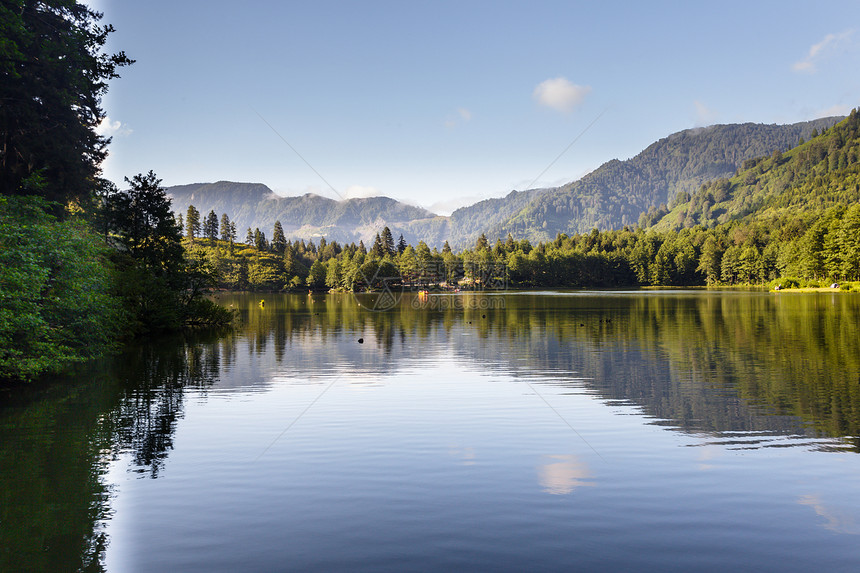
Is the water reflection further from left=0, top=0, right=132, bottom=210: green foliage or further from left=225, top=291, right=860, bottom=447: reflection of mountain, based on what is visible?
left=0, top=0, right=132, bottom=210: green foliage

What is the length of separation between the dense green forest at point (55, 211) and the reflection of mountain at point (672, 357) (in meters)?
10.6

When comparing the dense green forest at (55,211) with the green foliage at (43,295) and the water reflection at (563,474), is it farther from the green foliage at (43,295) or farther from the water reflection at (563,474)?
the water reflection at (563,474)

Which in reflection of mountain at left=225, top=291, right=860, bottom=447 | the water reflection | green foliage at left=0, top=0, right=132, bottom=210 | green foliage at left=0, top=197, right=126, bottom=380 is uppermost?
green foliage at left=0, top=0, right=132, bottom=210

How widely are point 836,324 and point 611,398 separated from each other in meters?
40.6

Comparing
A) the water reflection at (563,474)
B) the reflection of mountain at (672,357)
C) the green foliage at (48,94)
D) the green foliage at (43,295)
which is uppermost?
the green foliage at (48,94)

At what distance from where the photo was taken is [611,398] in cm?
2255

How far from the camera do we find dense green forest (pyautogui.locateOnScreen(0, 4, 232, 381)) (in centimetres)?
2228

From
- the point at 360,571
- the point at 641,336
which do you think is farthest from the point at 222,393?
the point at 641,336

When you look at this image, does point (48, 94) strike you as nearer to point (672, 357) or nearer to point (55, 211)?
point (55, 211)

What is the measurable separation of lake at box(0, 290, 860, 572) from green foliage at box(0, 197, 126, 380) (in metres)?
1.85

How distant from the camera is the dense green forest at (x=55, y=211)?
22281 mm

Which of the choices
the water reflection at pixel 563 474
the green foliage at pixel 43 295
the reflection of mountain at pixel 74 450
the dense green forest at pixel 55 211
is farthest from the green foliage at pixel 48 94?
the water reflection at pixel 563 474

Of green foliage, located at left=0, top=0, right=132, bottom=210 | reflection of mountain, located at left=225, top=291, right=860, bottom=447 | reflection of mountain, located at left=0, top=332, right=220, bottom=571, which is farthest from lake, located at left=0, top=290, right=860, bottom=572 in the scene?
green foliage, located at left=0, top=0, right=132, bottom=210

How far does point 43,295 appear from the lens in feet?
82.6
